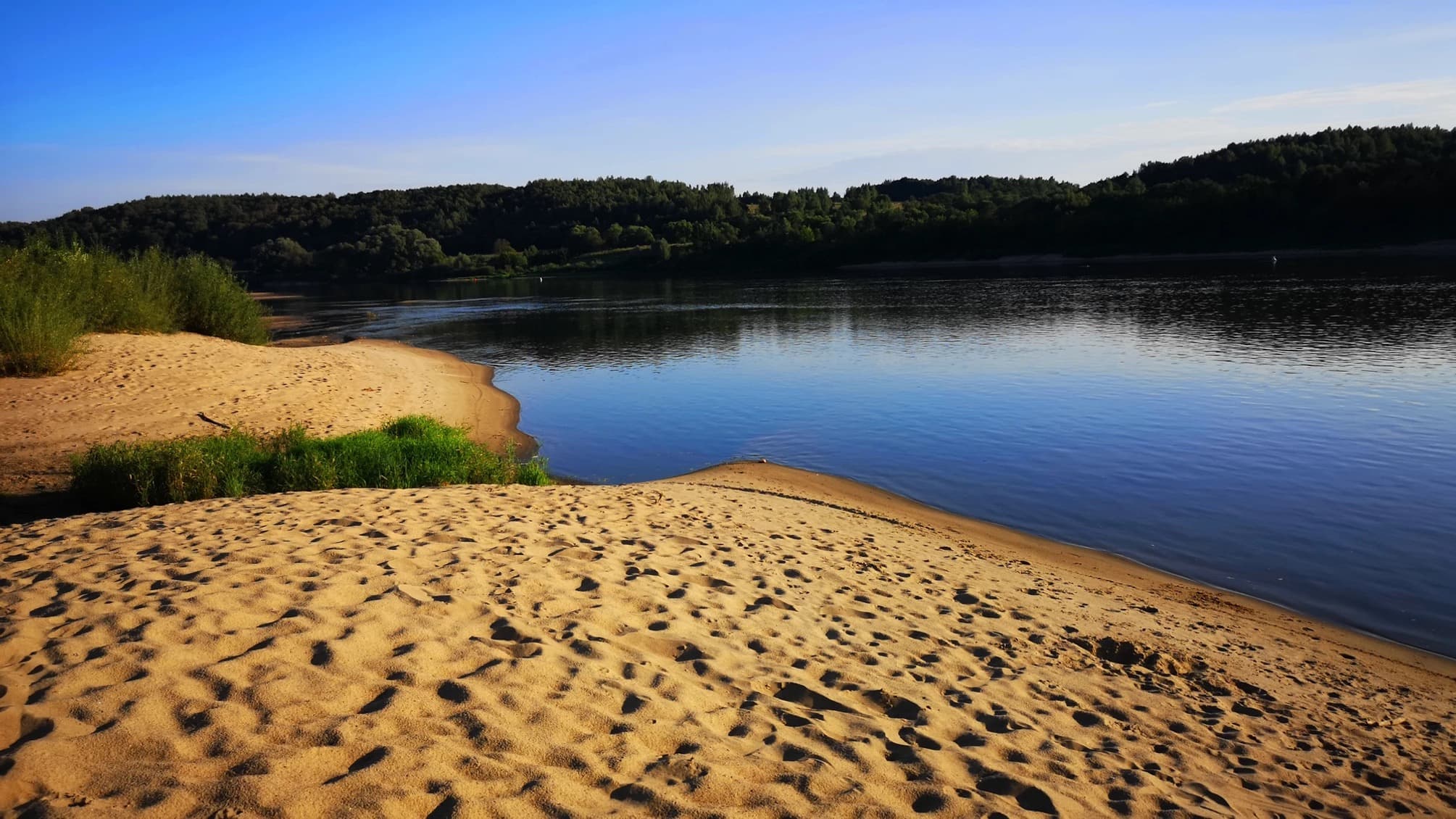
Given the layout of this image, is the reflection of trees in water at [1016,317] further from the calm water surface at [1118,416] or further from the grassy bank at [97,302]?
the grassy bank at [97,302]

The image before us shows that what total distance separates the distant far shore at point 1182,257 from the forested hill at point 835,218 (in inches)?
32.7

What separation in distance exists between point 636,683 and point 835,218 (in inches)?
4695

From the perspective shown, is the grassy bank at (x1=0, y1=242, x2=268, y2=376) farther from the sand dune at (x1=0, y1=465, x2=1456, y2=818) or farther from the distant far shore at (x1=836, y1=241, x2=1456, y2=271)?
the distant far shore at (x1=836, y1=241, x2=1456, y2=271)

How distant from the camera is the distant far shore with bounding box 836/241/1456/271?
214ft

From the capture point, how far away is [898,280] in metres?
77.1

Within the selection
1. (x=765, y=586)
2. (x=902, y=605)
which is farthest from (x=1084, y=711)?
(x=765, y=586)

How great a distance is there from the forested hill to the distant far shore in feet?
2.73

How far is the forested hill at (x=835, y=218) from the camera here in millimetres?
73062

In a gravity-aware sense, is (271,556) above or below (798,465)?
above

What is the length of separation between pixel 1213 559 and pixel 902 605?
16.5ft

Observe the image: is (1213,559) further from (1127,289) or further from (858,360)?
(1127,289)

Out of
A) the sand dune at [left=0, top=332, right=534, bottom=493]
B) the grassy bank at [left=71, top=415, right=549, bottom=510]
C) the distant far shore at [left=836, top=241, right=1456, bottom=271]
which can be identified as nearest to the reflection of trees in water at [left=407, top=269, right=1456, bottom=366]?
the sand dune at [left=0, top=332, right=534, bottom=493]

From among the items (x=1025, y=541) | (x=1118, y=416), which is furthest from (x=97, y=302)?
(x=1118, y=416)

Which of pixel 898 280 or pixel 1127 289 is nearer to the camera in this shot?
pixel 1127 289
